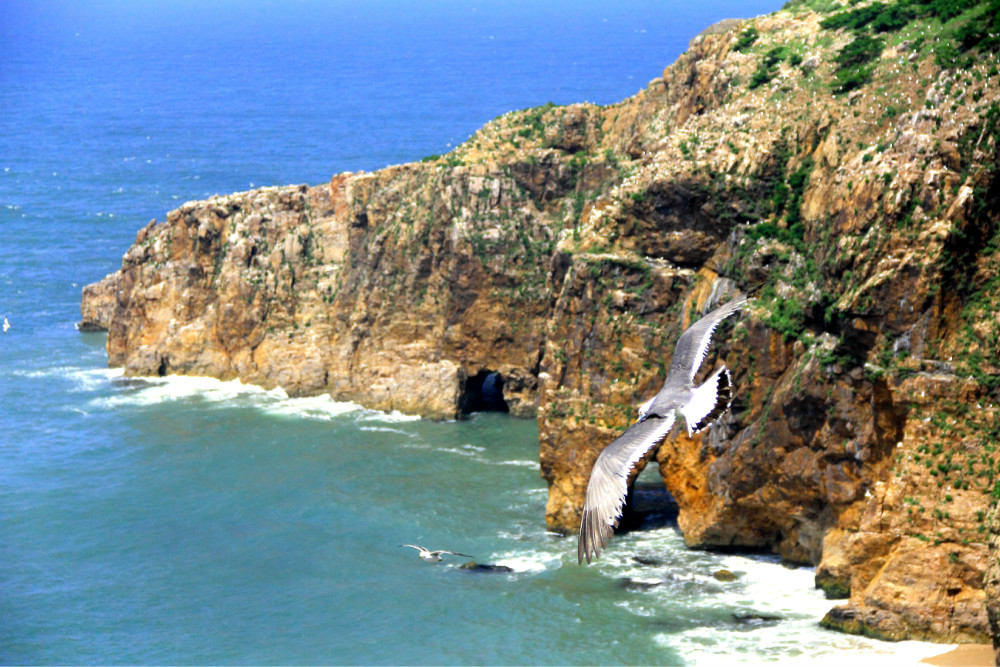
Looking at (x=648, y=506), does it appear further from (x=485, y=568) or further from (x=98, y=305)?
(x=98, y=305)

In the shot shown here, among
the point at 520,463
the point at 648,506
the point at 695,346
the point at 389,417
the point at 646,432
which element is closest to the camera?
the point at 646,432

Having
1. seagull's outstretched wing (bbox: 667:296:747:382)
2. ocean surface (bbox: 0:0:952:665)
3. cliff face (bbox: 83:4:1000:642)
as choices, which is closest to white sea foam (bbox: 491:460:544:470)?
ocean surface (bbox: 0:0:952:665)

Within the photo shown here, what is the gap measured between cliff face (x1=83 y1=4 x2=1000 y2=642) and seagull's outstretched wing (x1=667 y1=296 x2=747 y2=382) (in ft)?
56.5

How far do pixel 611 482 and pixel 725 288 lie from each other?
32657 millimetres

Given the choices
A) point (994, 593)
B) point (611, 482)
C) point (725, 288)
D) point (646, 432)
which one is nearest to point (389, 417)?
point (725, 288)

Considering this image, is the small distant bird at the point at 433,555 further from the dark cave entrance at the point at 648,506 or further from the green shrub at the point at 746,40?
the green shrub at the point at 746,40

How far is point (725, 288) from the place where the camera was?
66688 mm

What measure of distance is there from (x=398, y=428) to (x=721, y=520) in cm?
2979

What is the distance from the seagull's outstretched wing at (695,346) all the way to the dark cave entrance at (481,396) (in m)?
49.8

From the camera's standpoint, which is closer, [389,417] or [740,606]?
[740,606]

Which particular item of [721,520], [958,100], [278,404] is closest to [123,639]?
[721,520]

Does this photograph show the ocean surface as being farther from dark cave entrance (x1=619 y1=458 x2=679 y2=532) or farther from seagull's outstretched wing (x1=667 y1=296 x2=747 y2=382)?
seagull's outstretched wing (x1=667 y1=296 x2=747 y2=382)

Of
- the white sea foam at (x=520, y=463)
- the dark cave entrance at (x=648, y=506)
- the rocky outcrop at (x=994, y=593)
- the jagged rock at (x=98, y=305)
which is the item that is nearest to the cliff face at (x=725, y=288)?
the dark cave entrance at (x=648, y=506)

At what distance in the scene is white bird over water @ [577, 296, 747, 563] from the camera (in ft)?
112
